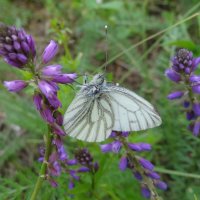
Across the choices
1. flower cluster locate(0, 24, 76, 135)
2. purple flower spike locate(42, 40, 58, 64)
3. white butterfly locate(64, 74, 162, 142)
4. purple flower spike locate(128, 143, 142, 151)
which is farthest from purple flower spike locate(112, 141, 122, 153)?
purple flower spike locate(42, 40, 58, 64)

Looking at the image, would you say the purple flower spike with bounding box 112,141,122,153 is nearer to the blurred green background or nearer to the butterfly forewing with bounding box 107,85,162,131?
the butterfly forewing with bounding box 107,85,162,131

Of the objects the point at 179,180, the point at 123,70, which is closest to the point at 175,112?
the point at 179,180

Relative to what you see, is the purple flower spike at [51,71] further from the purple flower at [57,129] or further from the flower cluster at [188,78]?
the flower cluster at [188,78]

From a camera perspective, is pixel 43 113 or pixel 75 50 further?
pixel 75 50

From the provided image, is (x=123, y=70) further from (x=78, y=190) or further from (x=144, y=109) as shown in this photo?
(x=144, y=109)

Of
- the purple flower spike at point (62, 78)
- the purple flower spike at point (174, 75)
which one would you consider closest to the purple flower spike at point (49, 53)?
the purple flower spike at point (62, 78)

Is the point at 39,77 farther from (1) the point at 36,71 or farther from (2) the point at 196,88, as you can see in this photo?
(2) the point at 196,88
